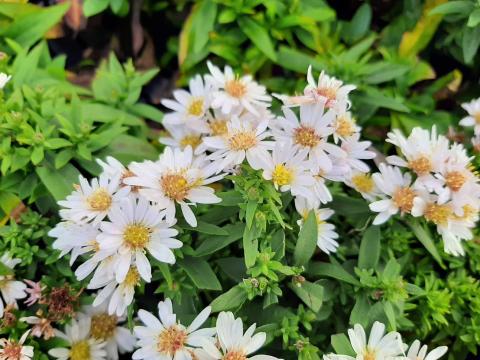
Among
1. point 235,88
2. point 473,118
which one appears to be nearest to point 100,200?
point 235,88

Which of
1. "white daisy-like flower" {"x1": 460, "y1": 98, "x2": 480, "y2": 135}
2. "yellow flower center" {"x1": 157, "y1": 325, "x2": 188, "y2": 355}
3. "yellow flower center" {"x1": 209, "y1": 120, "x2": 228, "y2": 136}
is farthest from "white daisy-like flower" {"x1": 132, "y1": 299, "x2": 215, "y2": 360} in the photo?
"white daisy-like flower" {"x1": 460, "y1": 98, "x2": 480, "y2": 135}

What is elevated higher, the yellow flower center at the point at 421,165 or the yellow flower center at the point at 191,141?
the yellow flower center at the point at 191,141

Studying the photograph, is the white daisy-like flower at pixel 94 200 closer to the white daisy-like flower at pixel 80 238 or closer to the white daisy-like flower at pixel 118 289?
the white daisy-like flower at pixel 80 238

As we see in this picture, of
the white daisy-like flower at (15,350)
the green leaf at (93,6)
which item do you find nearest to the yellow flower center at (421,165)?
the white daisy-like flower at (15,350)

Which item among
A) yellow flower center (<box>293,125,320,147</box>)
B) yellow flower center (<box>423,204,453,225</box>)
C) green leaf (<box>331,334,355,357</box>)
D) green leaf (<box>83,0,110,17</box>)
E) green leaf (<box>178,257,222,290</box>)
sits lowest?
green leaf (<box>331,334,355,357</box>)

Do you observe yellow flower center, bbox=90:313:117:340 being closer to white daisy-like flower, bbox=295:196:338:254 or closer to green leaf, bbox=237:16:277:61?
white daisy-like flower, bbox=295:196:338:254

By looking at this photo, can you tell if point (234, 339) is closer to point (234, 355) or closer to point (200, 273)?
point (234, 355)
